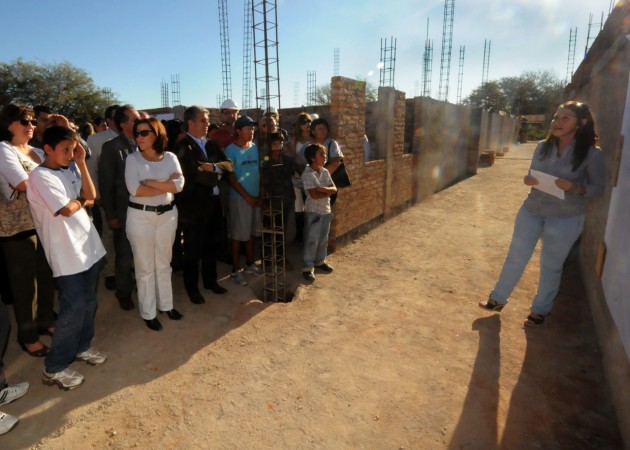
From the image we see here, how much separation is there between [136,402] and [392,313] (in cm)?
251

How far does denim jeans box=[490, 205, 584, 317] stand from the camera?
3473 mm

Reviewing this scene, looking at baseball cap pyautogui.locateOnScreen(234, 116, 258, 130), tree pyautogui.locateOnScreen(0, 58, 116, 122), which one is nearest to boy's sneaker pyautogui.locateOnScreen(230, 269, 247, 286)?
baseball cap pyautogui.locateOnScreen(234, 116, 258, 130)

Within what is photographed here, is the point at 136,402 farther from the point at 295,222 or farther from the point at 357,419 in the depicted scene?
the point at 295,222

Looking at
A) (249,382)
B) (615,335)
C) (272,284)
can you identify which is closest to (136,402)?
(249,382)

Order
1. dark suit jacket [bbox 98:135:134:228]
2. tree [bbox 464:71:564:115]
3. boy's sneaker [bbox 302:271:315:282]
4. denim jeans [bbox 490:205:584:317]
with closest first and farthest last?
denim jeans [bbox 490:205:584:317] < dark suit jacket [bbox 98:135:134:228] < boy's sneaker [bbox 302:271:315:282] < tree [bbox 464:71:564:115]

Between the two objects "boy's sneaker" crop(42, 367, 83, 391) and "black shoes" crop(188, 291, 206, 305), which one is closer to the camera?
"boy's sneaker" crop(42, 367, 83, 391)

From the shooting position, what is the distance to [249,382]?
292 cm

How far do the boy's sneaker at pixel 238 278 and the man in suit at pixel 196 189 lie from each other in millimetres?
591

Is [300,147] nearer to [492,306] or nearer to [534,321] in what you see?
[492,306]

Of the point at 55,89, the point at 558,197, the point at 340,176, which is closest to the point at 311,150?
the point at 340,176

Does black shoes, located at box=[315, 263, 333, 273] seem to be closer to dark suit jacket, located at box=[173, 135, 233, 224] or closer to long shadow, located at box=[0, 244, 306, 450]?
long shadow, located at box=[0, 244, 306, 450]

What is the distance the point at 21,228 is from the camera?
286 centimetres

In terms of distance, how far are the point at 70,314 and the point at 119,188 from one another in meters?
1.38

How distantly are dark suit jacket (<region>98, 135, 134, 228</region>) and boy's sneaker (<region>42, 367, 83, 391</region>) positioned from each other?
1436mm
